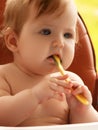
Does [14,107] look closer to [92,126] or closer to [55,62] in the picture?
[55,62]

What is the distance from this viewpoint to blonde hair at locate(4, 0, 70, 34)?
2.85ft

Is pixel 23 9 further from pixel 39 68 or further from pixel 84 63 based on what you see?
pixel 84 63

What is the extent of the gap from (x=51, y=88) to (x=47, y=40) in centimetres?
14

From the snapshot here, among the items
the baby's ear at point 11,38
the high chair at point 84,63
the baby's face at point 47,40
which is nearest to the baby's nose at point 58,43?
the baby's face at point 47,40

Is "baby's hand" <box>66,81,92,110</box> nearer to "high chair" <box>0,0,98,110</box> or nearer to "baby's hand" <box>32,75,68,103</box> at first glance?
"baby's hand" <box>32,75,68,103</box>

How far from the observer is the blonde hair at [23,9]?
2.85 ft

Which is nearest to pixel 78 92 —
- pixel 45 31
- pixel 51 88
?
pixel 51 88

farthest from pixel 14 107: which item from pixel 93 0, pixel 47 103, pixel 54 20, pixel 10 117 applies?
pixel 93 0

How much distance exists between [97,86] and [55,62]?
39cm

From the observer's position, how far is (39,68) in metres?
0.90

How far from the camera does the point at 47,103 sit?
3.06ft

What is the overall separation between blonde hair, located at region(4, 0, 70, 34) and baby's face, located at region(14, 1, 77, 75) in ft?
0.04

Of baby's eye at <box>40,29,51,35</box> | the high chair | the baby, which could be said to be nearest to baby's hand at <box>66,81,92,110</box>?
the baby

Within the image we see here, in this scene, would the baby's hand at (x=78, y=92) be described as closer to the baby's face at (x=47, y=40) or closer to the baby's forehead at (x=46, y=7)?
the baby's face at (x=47, y=40)
